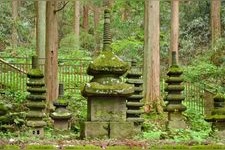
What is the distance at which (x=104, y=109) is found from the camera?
38.9 feet

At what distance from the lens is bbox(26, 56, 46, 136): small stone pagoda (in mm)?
13555

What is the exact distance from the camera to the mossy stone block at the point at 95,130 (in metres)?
11.7

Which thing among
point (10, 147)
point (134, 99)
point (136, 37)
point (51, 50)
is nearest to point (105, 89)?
point (10, 147)

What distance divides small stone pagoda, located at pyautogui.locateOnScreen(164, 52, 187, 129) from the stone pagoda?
129 inches

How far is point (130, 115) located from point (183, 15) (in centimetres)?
2294

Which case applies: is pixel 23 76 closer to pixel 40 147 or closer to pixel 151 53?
pixel 151 53

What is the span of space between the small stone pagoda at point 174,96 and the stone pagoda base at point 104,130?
3358mm

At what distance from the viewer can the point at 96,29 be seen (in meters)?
41.0

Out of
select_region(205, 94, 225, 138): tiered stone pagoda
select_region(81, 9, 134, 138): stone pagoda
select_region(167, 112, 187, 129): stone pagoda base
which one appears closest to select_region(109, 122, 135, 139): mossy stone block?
select_region(81, 9, 134, 138): stone pagoda

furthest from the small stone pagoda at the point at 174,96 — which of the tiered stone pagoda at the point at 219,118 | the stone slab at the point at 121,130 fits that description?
the stone slab at the point at 121,130

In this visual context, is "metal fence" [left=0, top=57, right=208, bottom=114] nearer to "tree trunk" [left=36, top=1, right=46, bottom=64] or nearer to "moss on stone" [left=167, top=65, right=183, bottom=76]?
"tree trunk" [left=36, top=1, right=46, bottom=64]

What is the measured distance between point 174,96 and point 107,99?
3.72 metres

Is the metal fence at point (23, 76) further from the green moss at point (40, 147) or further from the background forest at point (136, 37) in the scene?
the green moss at point (40, 147)

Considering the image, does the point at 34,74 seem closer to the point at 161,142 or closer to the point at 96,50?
the point at 161,142
